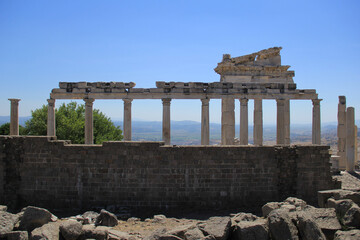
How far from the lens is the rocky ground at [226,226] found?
10.0m

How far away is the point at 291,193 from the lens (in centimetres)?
1488

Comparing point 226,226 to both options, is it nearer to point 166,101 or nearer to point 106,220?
point 106,220

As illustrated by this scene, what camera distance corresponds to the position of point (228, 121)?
2769 cm

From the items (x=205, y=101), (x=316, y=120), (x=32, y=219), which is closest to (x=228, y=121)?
(x=205, y=101)

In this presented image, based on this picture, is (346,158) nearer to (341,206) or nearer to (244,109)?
(244,109)

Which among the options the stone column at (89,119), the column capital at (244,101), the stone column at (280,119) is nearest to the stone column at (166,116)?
the stone column at (89,119)

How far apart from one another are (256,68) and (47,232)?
23.4m

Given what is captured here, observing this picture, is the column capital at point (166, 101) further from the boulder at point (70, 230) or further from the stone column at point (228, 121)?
the boulder at point (70, 230)

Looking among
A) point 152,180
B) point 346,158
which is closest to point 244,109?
point 346,158

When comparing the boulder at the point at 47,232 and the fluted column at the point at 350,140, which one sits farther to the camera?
the fluted column at the point at 350,140

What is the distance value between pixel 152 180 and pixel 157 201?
94 cm

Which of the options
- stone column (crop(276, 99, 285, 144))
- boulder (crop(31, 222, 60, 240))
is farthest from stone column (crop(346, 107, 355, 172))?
boulder (crop(31, 222, 60, 240))

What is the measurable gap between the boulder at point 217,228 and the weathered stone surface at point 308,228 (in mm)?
2179

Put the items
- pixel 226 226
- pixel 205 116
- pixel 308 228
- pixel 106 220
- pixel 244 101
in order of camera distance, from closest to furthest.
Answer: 1. pixel 308 228
2. pixel 226 226
3. pixel 106 220
4. pixel 205 116
5. pixel 244 101
